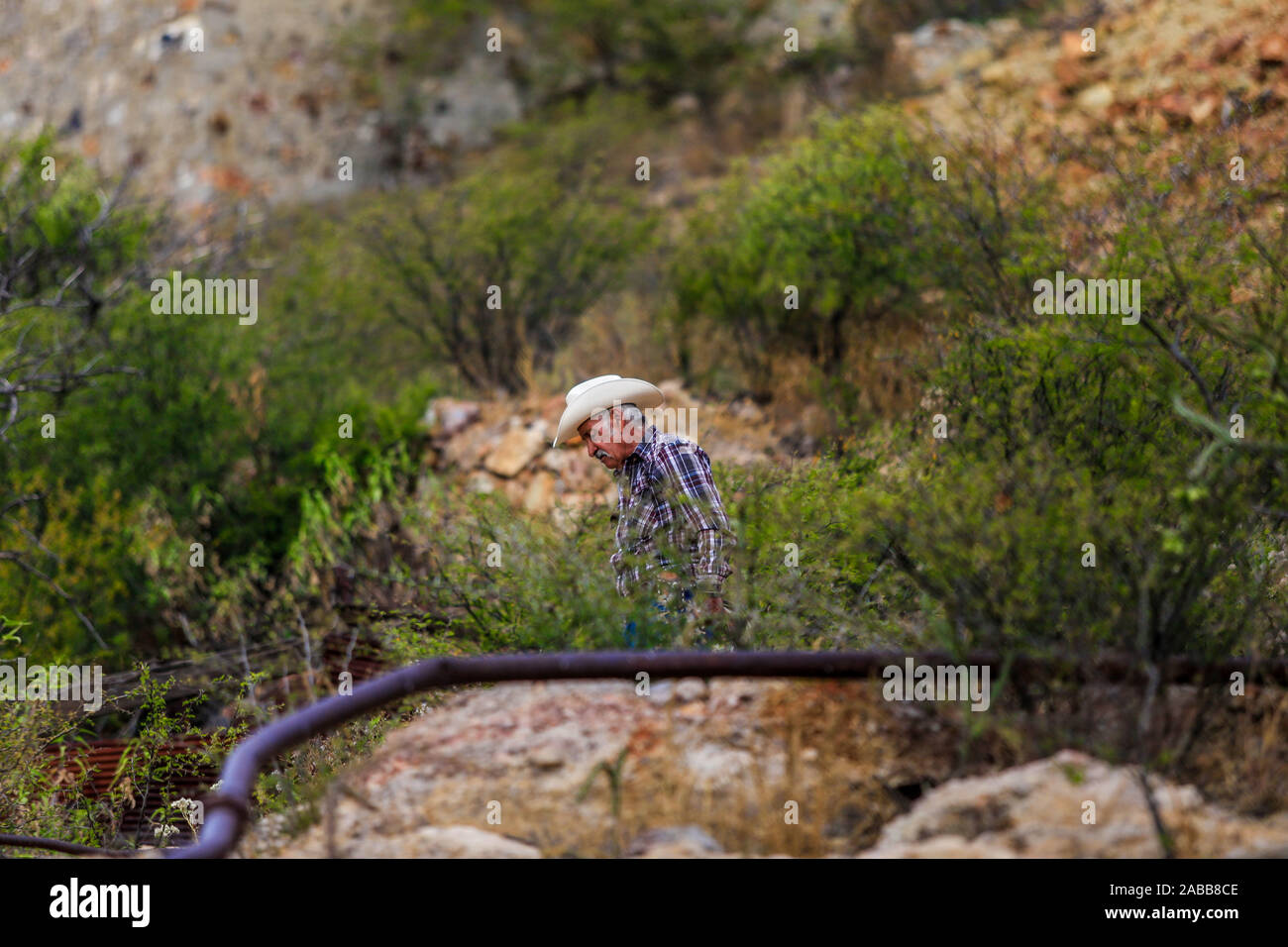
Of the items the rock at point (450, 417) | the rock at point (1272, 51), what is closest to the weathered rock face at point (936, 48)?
the rock at point (1272, 51)

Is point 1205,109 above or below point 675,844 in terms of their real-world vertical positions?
above

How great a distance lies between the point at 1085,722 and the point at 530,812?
5.15 feet

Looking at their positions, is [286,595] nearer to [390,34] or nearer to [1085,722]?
[1085,722]

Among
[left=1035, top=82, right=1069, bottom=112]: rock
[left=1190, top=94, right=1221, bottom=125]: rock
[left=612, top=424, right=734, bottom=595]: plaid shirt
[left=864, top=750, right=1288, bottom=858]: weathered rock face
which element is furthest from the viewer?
[left=1035, top=82, right=1069, bottom=112]: rock

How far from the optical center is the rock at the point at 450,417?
11320mm

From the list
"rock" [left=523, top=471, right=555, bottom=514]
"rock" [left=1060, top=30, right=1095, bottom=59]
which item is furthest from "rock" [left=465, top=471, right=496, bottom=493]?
"rock" [left=1060, top=30, right=1095, bottom=59]

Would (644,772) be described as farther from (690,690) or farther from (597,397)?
Answer: (597,397)

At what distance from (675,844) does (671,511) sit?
86.7 inches

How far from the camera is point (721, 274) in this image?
1143 cm

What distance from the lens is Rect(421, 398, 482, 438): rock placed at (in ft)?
37.1

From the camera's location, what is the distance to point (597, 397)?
17.3 feet

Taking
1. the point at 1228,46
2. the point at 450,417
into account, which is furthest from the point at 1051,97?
the point at 450,417

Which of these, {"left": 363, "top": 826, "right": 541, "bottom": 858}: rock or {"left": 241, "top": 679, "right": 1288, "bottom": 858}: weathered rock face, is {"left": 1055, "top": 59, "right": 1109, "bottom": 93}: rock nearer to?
{"left": 241, "top": 679, "right": 1288, "bottom": 858}: weathered rock face

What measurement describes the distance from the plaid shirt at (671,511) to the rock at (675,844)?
5.83 ft
